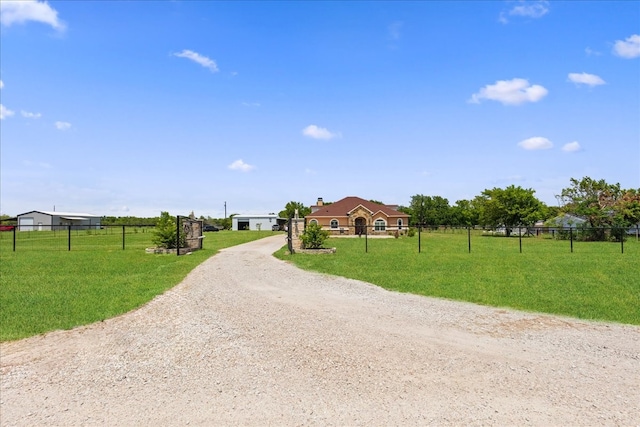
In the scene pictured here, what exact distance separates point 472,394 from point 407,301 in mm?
4632

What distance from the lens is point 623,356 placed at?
5.43 m

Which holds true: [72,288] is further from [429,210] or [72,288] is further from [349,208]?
[429,210]

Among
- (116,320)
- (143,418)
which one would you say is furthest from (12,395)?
(116,320)

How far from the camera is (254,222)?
7044 cm

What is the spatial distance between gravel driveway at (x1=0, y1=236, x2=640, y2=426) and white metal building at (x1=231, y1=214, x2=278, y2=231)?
61.9 m

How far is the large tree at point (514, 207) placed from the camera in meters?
51.6

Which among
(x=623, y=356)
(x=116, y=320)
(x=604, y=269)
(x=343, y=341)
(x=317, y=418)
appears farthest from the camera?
(x=604, y=269)

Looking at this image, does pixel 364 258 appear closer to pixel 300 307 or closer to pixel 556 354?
pixel 300 307

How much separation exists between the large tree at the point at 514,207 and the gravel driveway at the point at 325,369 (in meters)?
49.1

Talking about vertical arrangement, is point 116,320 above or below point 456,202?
below

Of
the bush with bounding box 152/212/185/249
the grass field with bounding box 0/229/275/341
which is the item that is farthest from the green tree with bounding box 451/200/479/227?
the grass field with bounding box 0/229/275/341

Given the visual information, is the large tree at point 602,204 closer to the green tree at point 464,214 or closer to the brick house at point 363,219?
the brick house at point 363,219

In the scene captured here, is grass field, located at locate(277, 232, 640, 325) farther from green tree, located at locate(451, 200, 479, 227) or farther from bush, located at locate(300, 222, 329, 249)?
green tree, located at locate(451, 200, 479, 227)

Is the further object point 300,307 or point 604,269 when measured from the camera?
point 604,269
